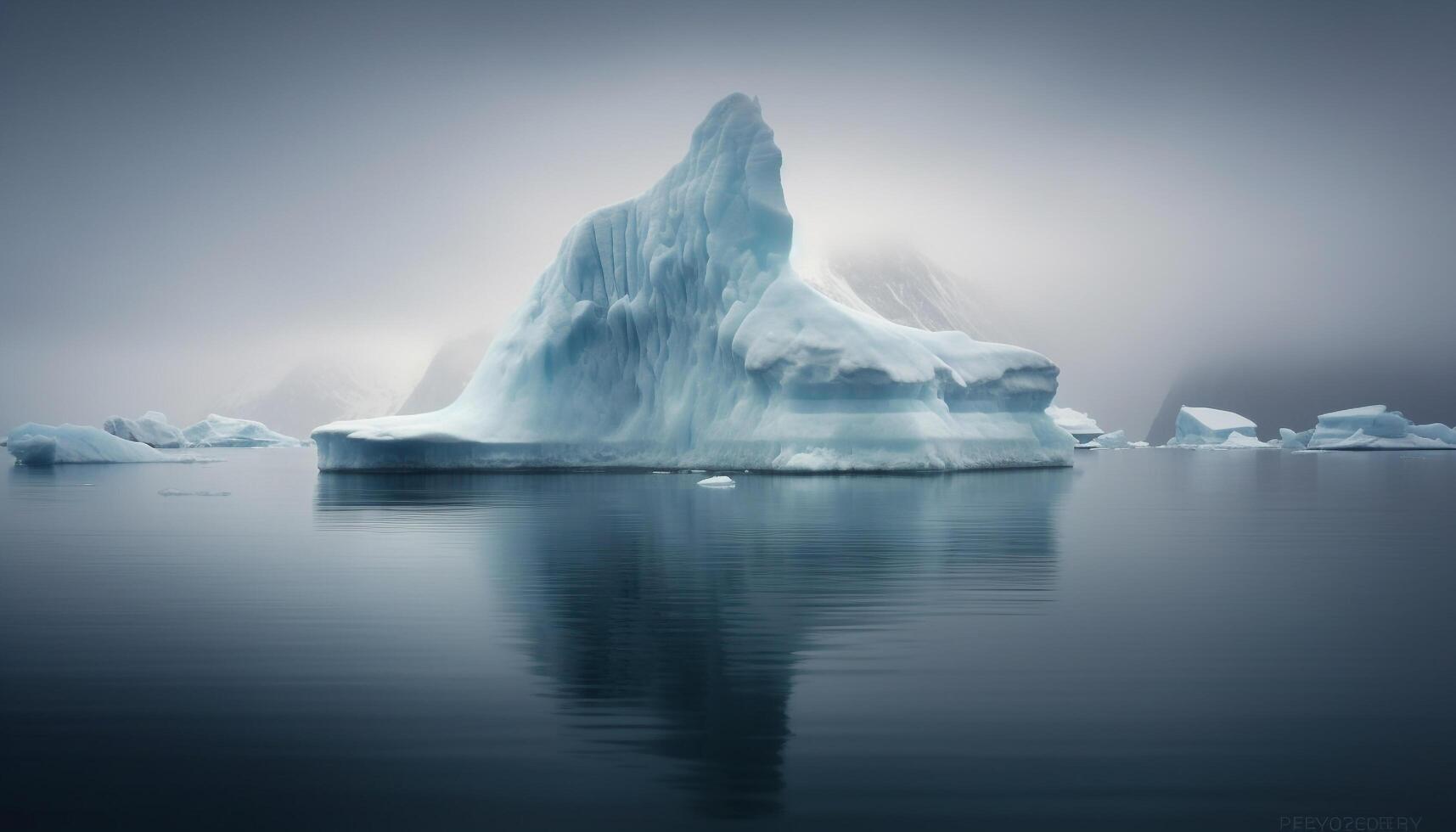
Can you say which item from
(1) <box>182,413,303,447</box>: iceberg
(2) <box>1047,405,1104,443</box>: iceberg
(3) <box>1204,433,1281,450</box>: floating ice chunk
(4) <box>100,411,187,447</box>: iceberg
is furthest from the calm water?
(1) <box>182,413,303,447</box>: iceberg

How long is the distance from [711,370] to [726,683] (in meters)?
23.9

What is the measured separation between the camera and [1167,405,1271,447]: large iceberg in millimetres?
64750

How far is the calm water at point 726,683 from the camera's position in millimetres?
3479

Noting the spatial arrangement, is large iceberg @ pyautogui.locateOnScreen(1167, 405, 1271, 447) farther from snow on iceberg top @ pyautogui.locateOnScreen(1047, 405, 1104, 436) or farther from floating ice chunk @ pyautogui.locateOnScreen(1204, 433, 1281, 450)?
snow on iceberg top @ pyautogui.locateOnScreen(1047, 405, 1104, 436)

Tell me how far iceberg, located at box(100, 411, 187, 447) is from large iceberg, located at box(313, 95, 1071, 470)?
33.7 m

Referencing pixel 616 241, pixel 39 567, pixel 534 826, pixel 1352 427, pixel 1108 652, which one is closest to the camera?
pixel 534 826

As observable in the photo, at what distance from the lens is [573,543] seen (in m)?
10.9

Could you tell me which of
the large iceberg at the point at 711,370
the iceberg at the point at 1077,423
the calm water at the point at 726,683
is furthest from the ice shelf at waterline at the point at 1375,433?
the calm water at the point at 726,683

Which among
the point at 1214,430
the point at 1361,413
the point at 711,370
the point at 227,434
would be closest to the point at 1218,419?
the point at 1214,430

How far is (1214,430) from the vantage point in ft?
217

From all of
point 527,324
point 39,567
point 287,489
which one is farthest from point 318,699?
point 527,324

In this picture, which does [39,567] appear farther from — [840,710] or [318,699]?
[840,710]

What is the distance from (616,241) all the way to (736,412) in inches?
272

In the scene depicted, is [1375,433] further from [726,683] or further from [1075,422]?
[726,683]
